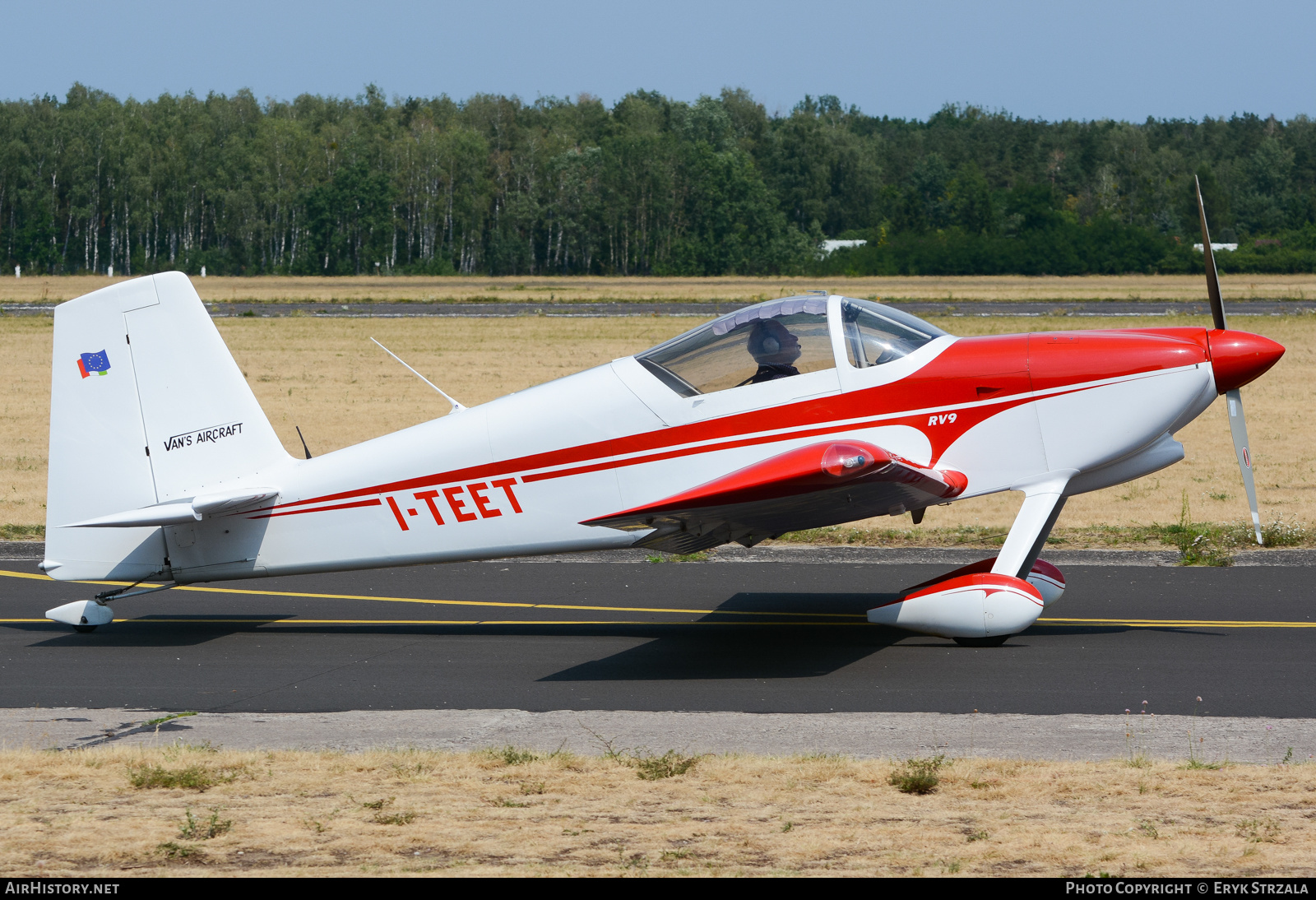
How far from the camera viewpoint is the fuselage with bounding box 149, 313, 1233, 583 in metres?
8.68

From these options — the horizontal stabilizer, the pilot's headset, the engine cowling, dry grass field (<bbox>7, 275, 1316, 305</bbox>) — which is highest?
dry grass field (<bbox>7, 275, 1316, 305</bbox>)

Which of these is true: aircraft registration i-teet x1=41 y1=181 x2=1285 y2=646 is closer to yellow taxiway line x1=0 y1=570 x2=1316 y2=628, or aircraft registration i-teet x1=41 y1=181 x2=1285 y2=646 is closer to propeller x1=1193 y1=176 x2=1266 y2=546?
propeller x1=1193 y1=176 x2=1266 y2=546

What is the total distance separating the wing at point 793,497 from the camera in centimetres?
766

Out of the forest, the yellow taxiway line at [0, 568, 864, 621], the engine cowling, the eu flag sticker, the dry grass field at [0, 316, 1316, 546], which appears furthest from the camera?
the forest

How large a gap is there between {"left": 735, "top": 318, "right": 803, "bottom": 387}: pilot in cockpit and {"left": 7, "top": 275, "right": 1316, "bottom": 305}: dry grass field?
49.3 meters

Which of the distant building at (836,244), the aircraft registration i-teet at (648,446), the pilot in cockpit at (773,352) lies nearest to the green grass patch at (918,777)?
the aircraft registration i-teet at (648,446)

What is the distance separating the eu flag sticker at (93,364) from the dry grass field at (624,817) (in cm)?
384

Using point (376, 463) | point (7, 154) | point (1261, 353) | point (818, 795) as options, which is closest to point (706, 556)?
point (376, 463)

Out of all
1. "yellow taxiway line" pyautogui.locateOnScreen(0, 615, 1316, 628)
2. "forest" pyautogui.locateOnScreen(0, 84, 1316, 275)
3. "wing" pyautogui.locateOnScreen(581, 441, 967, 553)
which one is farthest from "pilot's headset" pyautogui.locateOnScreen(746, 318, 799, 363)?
"forest" pyautogui.locateOnScreen(0, 84, 1316, 275)

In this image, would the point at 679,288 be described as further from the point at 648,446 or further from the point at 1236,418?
the point at 648,446

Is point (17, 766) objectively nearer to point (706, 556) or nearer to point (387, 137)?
point (706, 556)

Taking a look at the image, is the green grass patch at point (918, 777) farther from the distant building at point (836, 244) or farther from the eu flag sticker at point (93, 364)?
the distant building at point (836, 244)

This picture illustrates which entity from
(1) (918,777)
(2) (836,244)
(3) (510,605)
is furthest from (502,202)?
(1) (918,777)

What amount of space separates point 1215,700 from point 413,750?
4582 mm
